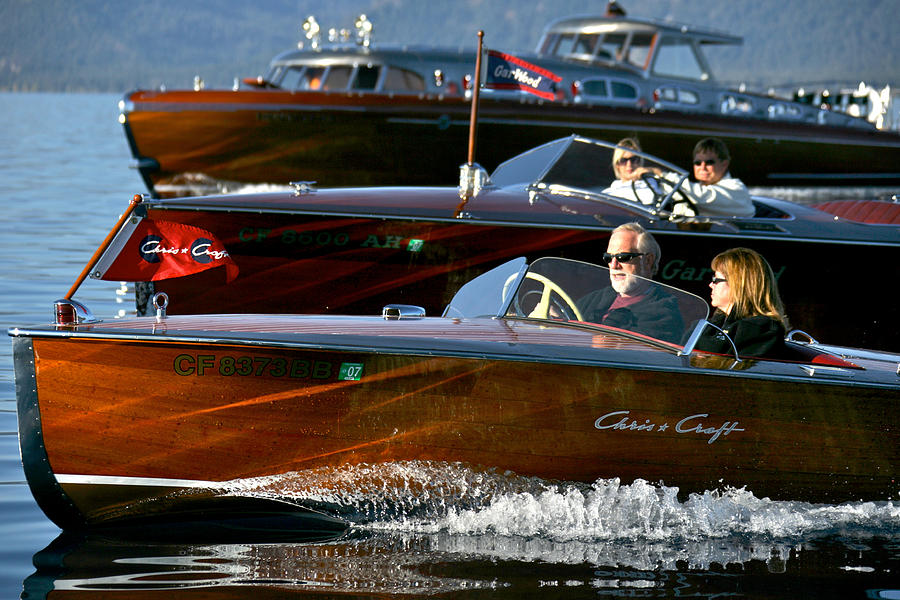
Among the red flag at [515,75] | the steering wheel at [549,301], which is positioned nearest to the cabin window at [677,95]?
the red flag at [515,75]

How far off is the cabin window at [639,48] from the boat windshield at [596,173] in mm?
8678

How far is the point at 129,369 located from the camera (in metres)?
4.99

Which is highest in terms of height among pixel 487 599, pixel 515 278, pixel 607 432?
pixel 515 278

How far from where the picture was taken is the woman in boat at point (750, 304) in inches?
209

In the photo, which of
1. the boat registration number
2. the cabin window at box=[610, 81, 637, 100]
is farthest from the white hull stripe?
the cabin window at box=[610, 81, 637, 100]

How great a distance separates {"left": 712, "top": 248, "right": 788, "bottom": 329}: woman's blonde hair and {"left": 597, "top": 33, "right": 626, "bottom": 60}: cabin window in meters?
12.3

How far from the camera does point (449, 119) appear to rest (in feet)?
49.3

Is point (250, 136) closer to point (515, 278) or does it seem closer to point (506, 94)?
point (506, 94)

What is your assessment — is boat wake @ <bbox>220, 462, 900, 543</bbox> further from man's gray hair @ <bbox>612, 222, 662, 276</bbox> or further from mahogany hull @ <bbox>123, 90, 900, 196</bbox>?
mahogany hull @ <bbox>123, 90, 900, 196</bbox>

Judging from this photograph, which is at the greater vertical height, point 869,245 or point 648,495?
point 869,245

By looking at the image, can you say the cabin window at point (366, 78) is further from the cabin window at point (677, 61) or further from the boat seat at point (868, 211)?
the boat seat at point (868, 211)

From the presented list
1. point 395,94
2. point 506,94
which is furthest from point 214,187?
point 506,94

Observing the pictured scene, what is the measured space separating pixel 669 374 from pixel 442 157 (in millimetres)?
10383

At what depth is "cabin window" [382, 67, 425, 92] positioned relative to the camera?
53.1 ft
